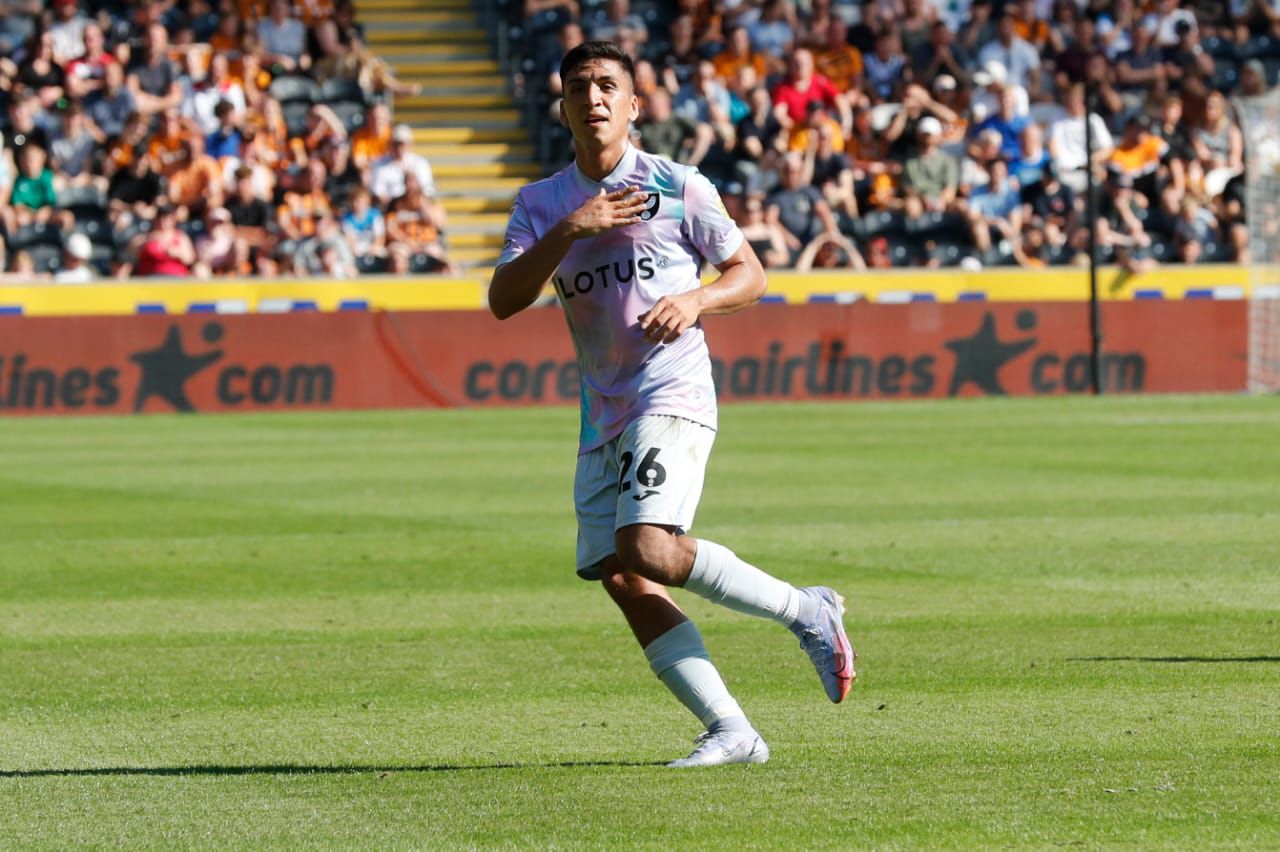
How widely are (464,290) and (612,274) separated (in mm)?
21378

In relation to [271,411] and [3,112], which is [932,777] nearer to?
[271,411]

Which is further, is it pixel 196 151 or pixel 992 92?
pixel 992 92

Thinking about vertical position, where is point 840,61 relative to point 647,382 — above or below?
below

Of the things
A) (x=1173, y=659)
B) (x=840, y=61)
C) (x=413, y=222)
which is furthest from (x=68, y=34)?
(x=1173, y=659)

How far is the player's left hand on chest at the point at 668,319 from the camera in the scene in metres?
6.13

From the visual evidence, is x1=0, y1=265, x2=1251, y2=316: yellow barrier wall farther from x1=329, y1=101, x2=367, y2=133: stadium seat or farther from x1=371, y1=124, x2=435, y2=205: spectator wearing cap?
x1=329, y1=101, x2=367, y2=133: stadium seat

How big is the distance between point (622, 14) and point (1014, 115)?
605 centimetres

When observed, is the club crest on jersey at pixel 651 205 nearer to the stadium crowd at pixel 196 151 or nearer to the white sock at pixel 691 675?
the white sock at pixel 691 675

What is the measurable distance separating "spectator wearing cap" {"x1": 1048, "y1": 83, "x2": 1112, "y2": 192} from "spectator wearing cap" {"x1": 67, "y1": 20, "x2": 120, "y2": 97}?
43.3 feet

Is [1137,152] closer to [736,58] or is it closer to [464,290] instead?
[736,58]

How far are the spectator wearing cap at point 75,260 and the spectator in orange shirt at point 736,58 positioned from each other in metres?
9.69

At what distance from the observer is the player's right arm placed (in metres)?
6.15

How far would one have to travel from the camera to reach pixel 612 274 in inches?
254

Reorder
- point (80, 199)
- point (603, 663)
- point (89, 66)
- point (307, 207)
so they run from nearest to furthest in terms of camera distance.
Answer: point (603, 663) → point (80, 199) → point (307, 207) → point (89, 66)
